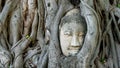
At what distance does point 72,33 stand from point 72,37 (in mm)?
41

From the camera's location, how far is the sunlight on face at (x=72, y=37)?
2805 millimetres

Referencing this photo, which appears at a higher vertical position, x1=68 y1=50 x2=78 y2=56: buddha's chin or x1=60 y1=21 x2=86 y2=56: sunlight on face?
x1=60 y1=21 x2=86 y2=56: sunlight on face

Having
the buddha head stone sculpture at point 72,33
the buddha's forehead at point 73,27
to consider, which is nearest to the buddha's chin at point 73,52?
the buddha head stone sculpture at point 72,33

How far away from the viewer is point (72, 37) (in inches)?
111

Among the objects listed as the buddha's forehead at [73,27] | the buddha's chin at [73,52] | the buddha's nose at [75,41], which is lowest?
Result: the buddha's chin at [73,52]

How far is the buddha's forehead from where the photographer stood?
2834 mm

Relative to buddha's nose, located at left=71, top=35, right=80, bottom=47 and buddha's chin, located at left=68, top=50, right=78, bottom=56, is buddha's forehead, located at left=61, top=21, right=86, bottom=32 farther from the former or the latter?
buddha's chin, located at left=68, top=50, right=78, bottom=56

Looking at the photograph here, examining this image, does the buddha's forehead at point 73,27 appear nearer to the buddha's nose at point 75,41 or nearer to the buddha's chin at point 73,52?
the buddha's nose at point 75,41

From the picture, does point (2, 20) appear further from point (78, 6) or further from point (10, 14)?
point (78, 6)

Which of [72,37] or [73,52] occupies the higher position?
[72,37]

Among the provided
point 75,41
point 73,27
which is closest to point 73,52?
point 75,41

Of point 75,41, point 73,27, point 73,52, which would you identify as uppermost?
point 73,27

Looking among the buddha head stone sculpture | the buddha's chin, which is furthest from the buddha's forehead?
the buddha's chin

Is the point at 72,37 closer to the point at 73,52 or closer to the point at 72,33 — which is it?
the point at 72,33
